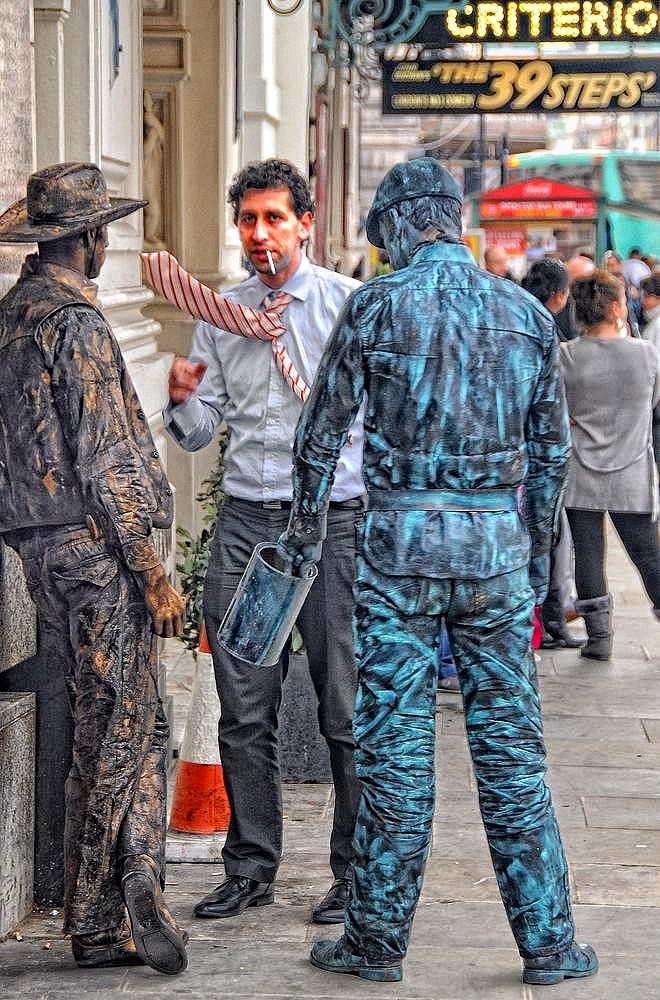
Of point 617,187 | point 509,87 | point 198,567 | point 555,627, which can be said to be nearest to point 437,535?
point 198,567

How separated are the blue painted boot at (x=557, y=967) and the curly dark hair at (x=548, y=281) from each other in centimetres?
519

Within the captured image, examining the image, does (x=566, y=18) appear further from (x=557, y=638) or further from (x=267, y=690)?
(x=267, y=690)

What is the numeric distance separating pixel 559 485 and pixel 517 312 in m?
0.47

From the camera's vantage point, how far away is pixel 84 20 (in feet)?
19.9

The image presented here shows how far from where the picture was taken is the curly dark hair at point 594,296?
8.20 meters

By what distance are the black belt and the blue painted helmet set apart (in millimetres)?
935

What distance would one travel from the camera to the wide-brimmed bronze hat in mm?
4203

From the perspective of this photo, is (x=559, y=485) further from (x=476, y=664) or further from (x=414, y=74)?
(x=414, y=74)

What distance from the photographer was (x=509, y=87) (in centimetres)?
1166

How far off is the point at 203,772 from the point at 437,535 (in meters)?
1.72

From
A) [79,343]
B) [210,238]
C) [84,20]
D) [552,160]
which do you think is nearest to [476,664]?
[79,343]

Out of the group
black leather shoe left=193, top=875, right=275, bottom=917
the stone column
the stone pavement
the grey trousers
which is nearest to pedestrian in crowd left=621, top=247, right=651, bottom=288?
the stone pavement

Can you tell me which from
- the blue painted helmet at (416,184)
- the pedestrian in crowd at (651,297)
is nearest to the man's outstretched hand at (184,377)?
the blue painted helmet at (416,184)

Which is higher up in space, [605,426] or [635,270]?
[605,426]
